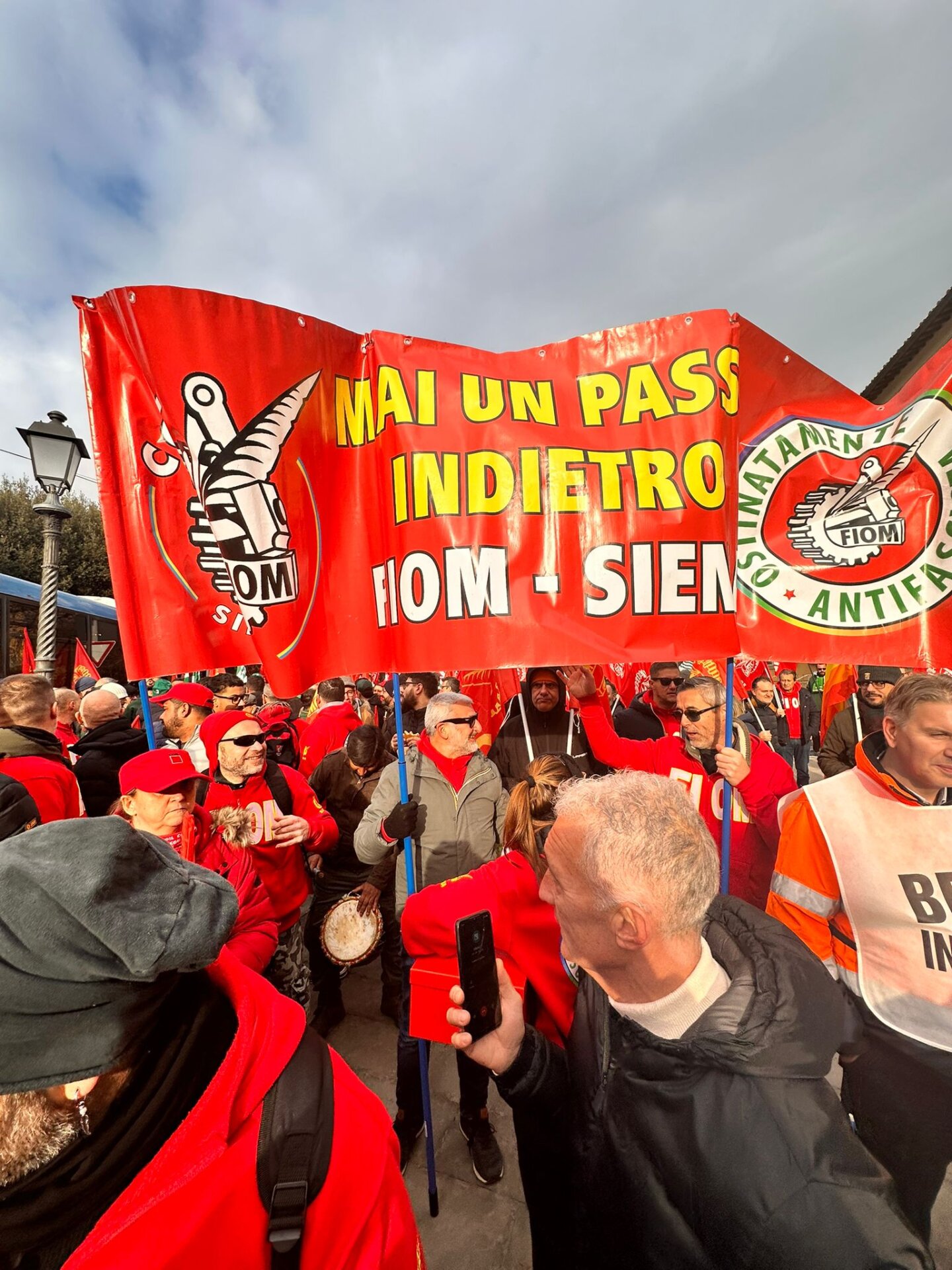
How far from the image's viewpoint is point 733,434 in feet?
7.54

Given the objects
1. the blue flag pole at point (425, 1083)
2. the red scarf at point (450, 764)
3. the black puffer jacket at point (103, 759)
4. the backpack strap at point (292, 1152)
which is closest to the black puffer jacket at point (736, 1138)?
the backpack strap at point (292, 1152)

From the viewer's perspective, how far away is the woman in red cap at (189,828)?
2230mm

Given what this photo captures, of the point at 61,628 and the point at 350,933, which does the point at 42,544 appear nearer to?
the point at 61,628

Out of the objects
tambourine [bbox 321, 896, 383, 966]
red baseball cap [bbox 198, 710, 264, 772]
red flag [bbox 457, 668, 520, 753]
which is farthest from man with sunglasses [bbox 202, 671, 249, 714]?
tambourine [bbox 321, 896, 383, 966]

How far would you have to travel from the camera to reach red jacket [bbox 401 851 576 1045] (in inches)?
74.4

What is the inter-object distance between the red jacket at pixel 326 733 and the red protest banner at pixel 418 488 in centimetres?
297

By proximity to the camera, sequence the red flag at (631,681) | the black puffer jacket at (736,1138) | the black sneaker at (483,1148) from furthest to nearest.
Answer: the red flag at (631,681)
the black sneaker at (483,1148)
the black puffer jacket at (736,1138)

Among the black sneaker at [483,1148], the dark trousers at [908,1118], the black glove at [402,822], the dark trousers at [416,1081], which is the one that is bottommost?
the black sneaker at [483,1148]

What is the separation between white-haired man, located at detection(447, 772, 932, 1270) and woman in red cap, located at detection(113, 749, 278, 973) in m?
1.23

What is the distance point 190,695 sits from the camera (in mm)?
4387

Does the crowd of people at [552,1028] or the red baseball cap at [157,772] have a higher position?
the red baseball cap at [157,772]

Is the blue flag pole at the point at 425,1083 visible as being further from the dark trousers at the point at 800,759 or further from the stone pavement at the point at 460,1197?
the dark trousers at the point at 800,759

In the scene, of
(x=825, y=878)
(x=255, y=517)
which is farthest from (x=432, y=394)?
(x=825, y=878)

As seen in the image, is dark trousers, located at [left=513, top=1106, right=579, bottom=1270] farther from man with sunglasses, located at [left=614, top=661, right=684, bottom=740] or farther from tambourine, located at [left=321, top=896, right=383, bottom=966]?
man with sunglasses, located at [left=614, top=661, right=684, bottom=740]
